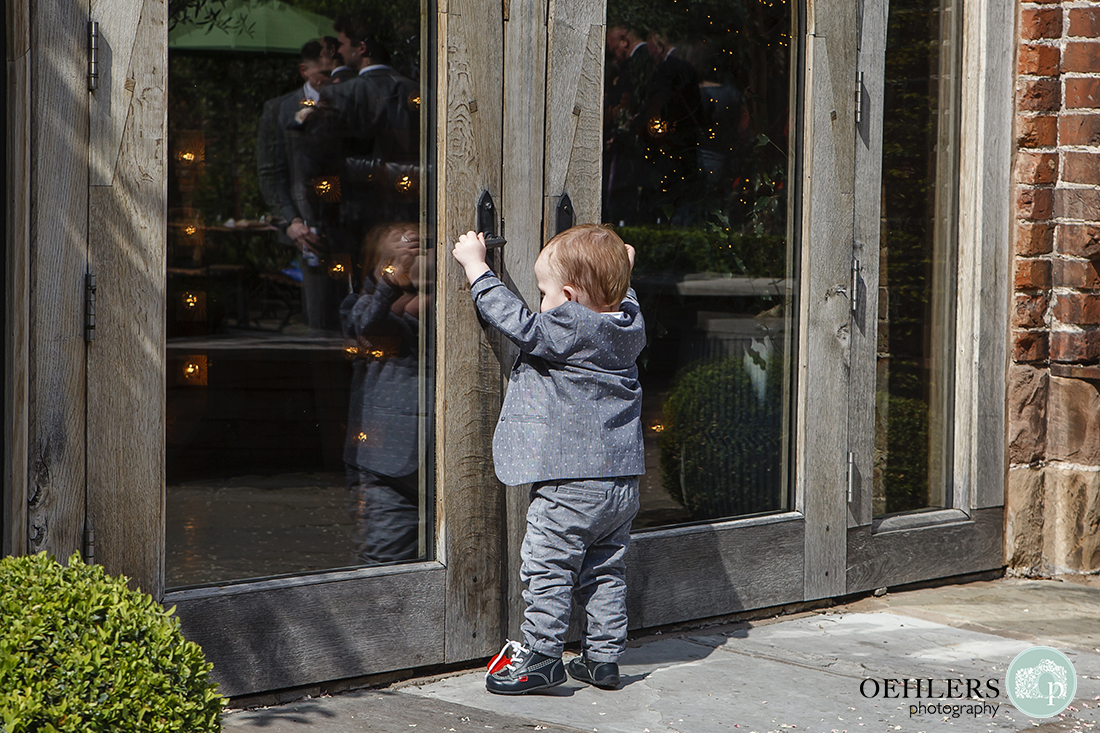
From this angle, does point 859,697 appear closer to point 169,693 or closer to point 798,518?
point 798,518

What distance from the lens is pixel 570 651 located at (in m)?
3.94

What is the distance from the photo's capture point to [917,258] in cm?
483

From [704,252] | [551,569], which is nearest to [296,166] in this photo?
[704,252]

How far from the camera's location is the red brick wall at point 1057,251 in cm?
484

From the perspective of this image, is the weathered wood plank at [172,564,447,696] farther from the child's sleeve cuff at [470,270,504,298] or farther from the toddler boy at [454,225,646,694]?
the child's sleeve cuff at [470,270,504,298]

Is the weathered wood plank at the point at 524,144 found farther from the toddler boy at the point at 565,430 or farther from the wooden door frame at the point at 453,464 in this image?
the toddler boy at the point at 565,430

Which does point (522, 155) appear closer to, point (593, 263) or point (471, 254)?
point (471, 254)

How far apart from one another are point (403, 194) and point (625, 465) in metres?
1.17

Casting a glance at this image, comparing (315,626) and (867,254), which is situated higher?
(867,254)

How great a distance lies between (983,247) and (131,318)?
3.37 meters

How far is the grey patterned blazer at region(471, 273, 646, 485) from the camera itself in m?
3.35

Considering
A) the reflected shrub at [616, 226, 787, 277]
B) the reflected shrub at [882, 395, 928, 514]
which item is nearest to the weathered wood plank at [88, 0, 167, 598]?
the reflected shrub at [616, 226, 787, 277]

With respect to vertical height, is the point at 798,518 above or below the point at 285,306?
below

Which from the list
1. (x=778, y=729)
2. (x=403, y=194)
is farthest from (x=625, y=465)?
(x=403, y=194)
